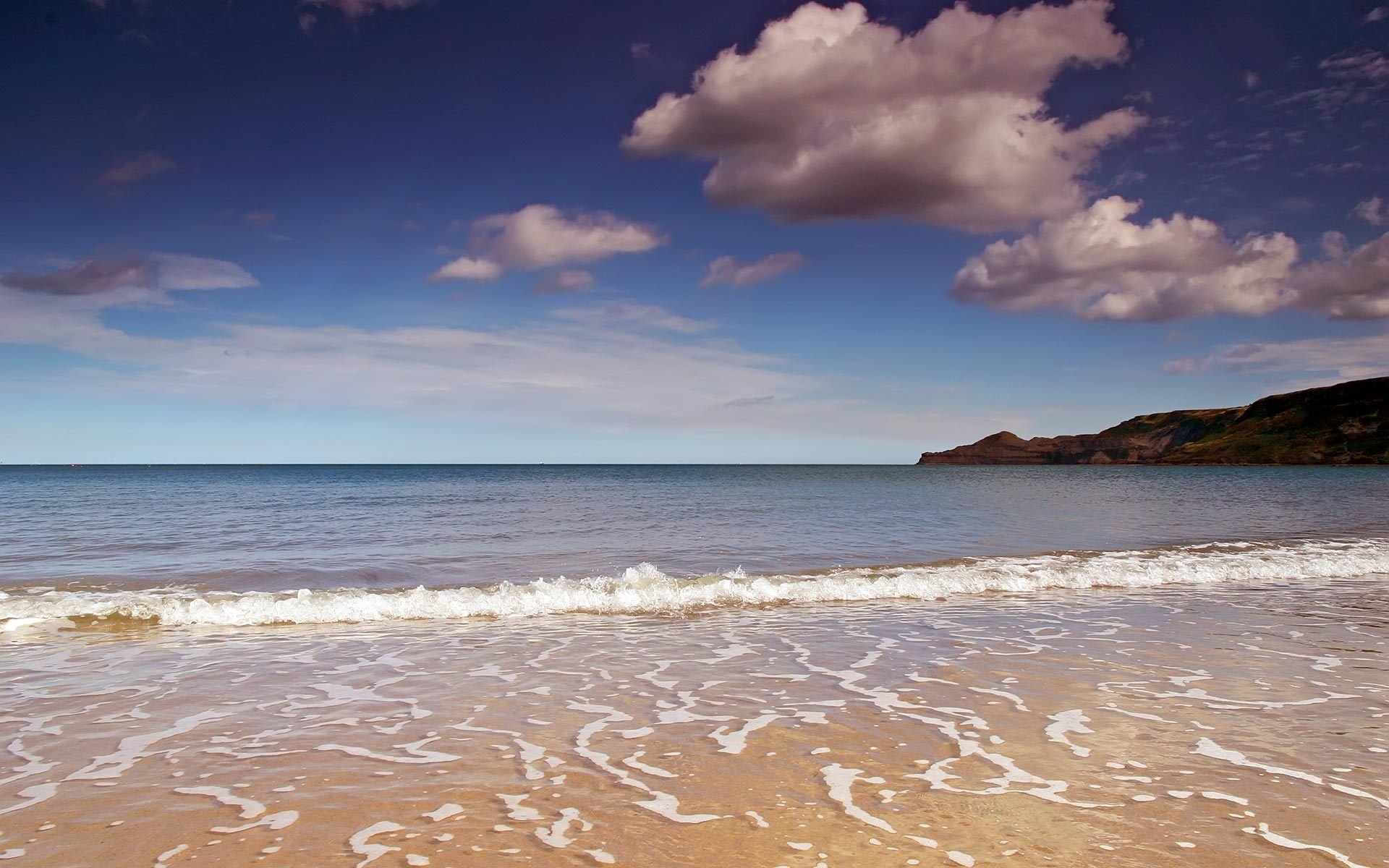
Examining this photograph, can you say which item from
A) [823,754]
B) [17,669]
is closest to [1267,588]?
[823,754]

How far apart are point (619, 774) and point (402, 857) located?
185cm

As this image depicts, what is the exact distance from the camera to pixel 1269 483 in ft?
242

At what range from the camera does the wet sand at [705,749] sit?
4.82 meters

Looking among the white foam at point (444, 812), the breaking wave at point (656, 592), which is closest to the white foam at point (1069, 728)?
the white foam at point (444, 812)

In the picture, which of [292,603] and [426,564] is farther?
[426,564]

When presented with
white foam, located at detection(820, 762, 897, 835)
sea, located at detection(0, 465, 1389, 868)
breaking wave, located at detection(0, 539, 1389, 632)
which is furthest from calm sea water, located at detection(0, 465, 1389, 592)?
white foam, located at detection(820, 762, 897, 835)

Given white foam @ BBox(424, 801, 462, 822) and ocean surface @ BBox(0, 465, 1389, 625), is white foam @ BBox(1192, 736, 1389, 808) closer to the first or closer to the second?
white foam @ BBox(424, 801, 462, 822)

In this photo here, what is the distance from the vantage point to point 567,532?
30.3 m

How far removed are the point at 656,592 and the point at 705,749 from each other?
8856 mm

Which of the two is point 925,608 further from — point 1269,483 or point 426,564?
point 1269,483

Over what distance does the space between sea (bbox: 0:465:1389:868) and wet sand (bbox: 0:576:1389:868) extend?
1.5 inches

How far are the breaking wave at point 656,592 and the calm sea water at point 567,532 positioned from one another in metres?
2.15

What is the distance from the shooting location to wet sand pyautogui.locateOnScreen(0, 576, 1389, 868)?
4.82 metres

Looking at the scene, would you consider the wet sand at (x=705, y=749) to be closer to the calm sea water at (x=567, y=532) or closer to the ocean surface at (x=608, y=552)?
the ocean surface at (x=608, y=552)
